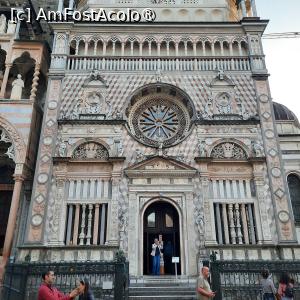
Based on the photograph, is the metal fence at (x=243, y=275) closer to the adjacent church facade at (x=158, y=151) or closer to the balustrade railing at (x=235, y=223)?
the adjacent church facade at (x=158, y=151)

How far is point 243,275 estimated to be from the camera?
1070 centimetres

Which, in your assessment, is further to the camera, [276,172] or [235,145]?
Result: [235,145]

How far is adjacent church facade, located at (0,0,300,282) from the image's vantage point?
1535cm

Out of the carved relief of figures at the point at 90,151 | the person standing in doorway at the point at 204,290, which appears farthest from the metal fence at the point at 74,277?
the carved relief of figures at the point at 90,151

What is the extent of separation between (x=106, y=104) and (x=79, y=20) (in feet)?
19.7

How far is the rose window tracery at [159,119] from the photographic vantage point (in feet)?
59.3

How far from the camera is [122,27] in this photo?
19828 millimetres

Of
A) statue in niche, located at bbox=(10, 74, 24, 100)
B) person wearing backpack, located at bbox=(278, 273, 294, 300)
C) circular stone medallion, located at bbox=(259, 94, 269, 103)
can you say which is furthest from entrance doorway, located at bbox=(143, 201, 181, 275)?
statue in niche, located at bbox=(10, 74, 24, 100)

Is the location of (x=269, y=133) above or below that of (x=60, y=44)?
below

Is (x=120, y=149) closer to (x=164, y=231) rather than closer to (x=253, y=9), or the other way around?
(x=164, y=231)

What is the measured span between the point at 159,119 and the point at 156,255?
749 centimetres

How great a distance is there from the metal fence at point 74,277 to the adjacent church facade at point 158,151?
3.61 metres

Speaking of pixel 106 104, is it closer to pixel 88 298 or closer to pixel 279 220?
pixel 279 220

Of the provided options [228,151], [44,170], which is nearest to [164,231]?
[228,151]
